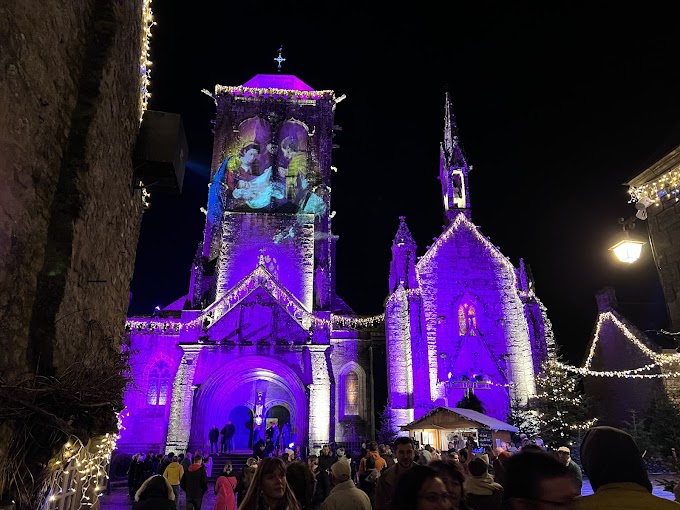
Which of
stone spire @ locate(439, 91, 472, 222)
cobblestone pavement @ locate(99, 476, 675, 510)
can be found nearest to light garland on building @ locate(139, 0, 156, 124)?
cobblestone pavement @ locate(99, 476, 675, 510)

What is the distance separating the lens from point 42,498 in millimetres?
5172

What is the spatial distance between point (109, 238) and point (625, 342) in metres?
25.6

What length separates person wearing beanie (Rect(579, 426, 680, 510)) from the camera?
8.70 feet

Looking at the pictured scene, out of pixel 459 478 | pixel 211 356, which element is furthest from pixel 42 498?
pixel 211 356

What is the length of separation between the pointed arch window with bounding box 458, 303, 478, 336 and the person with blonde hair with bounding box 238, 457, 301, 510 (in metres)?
22.8

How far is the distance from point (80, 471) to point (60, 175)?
381cm

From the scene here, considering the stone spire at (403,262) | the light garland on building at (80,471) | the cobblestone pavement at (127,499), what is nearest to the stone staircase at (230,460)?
the cobblestone pavement at (127,499)

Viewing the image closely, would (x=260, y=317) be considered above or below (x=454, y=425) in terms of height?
above

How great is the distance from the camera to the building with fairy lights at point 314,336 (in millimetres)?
23672

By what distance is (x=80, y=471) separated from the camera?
612 cm

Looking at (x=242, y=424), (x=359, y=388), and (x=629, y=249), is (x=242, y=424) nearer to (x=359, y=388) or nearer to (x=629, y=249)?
(x=359, y=388)

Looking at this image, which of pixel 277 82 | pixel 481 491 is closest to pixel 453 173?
A: pixel 277 82

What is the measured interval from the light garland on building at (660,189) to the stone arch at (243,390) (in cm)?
1704

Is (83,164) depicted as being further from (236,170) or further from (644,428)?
(236,170)
